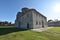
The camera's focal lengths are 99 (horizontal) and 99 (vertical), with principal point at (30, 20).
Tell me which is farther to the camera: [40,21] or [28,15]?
[40,21]

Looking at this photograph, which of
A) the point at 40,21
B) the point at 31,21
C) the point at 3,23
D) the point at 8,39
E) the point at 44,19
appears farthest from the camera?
the point at 3,23

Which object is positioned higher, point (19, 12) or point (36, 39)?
point (19, 12)

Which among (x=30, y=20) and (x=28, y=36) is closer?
(x=28, y=36)

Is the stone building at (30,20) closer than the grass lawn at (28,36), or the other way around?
the grass lawn at (28,36)

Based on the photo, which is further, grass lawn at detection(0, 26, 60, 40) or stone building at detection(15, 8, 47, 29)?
stone building at detection(15, 8, 47, 29)

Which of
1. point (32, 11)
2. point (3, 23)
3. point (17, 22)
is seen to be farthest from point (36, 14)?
point (3, 23)

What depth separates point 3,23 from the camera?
77938 mm

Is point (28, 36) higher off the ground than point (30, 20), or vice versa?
point (30, 20)

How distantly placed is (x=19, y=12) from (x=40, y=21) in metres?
12.0

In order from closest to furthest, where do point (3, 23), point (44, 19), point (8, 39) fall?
point (8, 39) → point (44, 19) → point (3, 23)

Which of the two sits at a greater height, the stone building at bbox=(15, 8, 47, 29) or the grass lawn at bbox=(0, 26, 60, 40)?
the stone building at bbox=(15, 8, 47, 29)

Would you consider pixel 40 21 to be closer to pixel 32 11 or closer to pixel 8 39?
pixel 32 11

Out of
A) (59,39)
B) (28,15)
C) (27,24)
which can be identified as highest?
(28,15)

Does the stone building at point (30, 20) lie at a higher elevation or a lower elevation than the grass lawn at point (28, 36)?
higher
